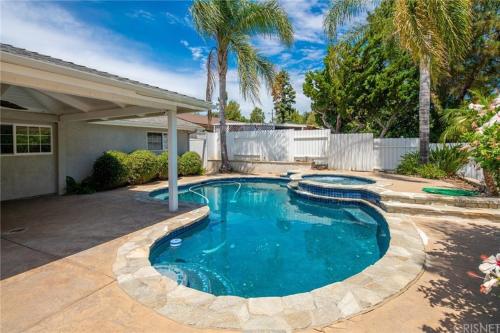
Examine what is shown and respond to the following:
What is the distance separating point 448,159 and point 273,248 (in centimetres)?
965

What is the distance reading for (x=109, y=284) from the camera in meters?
3.40

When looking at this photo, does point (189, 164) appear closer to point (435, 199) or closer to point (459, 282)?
point (435, 199)

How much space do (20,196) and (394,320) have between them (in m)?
10.8

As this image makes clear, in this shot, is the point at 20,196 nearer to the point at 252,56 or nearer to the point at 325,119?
the point at 252,56

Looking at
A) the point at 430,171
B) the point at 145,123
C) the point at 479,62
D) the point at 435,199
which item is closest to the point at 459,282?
the point at 435,199

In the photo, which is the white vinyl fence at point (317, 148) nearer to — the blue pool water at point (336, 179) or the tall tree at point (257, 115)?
the blue pool water at point (336, 179)

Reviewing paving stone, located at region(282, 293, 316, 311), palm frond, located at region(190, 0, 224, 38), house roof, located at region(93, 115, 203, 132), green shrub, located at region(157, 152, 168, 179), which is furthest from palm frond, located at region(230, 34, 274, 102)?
paving stone, located at region(282, 293, 316, 311)

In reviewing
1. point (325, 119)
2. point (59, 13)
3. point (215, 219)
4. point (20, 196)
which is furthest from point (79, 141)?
point (325, 119)

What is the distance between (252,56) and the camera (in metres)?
13.7

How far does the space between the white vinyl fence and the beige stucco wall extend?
16.9ft

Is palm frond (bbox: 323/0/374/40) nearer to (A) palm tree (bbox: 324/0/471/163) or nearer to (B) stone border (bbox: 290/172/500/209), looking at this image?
(A) palm tree (bbox: 324/0/471/163)

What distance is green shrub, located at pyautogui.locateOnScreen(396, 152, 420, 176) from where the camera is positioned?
11.5 m

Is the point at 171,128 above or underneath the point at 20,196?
above

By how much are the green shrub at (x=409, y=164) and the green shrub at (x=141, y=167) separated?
37.1 ft
